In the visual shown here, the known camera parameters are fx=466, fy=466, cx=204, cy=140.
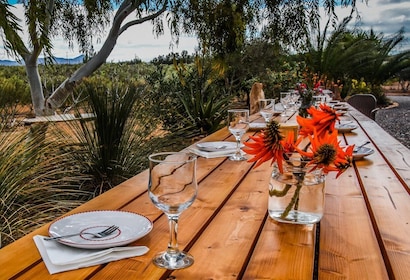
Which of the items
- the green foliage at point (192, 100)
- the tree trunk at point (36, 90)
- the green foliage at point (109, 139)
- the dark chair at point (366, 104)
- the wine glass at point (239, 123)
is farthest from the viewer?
the dark chair at point (366, 104)

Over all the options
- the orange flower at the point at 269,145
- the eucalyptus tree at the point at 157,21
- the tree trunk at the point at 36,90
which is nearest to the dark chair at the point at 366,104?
the eucalyptus tree at the point at 157,21

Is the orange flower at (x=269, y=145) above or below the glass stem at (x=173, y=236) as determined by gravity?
above

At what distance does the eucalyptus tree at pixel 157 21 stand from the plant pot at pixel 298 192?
2776 mm

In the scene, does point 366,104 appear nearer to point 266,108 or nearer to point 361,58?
point 266,108

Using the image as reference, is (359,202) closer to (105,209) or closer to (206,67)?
(105,209)

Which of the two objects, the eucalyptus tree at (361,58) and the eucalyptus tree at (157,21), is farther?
the eucalyptus tree at (361,58)

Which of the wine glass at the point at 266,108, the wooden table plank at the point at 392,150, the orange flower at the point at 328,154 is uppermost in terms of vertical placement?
the orange flower at the point at 328,154

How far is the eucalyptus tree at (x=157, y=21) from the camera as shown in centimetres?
385

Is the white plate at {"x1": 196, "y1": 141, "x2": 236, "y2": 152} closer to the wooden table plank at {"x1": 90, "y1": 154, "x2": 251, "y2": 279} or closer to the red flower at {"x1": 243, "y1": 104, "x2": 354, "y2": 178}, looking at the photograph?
the wooden table plank at {"x1": 90, "y1": 154, "x2": 251, "y2": 279}

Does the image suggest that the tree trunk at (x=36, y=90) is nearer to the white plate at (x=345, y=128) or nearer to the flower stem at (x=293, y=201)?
the white plate at (x=345, y=128)

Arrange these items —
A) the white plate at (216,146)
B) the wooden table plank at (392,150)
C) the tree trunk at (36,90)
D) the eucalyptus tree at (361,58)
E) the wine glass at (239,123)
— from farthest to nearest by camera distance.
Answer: the eucalyptus tree at (361,58), the tree trunk at (36,90), the white plate at (216,146), the wine glass at (239,123), the wooden table plank at (392,150)

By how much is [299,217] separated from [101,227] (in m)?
0.45

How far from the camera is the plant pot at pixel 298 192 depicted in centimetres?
104

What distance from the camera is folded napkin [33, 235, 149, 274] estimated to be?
0.83m
